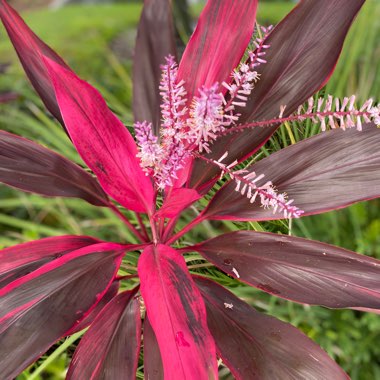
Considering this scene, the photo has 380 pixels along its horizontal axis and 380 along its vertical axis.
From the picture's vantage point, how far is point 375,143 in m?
0.53

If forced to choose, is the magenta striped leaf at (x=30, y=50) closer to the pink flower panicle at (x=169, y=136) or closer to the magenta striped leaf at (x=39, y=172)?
the magenta striped leaf at (x=39, y=172)

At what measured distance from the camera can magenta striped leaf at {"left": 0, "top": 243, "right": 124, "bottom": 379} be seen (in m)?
0.47

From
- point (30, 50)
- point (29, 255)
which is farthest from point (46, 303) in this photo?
point (30, 50)

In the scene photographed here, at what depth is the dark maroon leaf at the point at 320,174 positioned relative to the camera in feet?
1.73

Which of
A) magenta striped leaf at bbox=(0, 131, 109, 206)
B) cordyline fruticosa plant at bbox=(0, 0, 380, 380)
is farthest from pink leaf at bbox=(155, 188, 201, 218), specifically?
magenta striped leaf at bbox=(0, 131, 109, 206)

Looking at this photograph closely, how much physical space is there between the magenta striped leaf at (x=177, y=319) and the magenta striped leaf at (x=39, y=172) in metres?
0.13

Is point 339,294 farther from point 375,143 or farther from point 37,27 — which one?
point 37,27

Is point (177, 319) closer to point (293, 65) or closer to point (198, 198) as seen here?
point (198, 198)

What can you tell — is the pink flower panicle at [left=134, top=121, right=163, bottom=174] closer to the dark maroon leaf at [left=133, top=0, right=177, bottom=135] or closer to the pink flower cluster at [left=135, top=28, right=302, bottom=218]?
the pink flower cluster at [left=135, top=28, right=302, bottom=218]

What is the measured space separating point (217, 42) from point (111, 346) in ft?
1.19

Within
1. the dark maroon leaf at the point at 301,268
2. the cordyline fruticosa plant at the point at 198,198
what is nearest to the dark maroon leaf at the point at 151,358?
the cordyline fruticosa plant at the point at 198,198

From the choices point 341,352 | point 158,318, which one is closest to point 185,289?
point 158,318

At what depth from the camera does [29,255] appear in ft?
1.82

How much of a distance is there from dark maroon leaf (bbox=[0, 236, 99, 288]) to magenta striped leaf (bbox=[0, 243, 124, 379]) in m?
0.04
